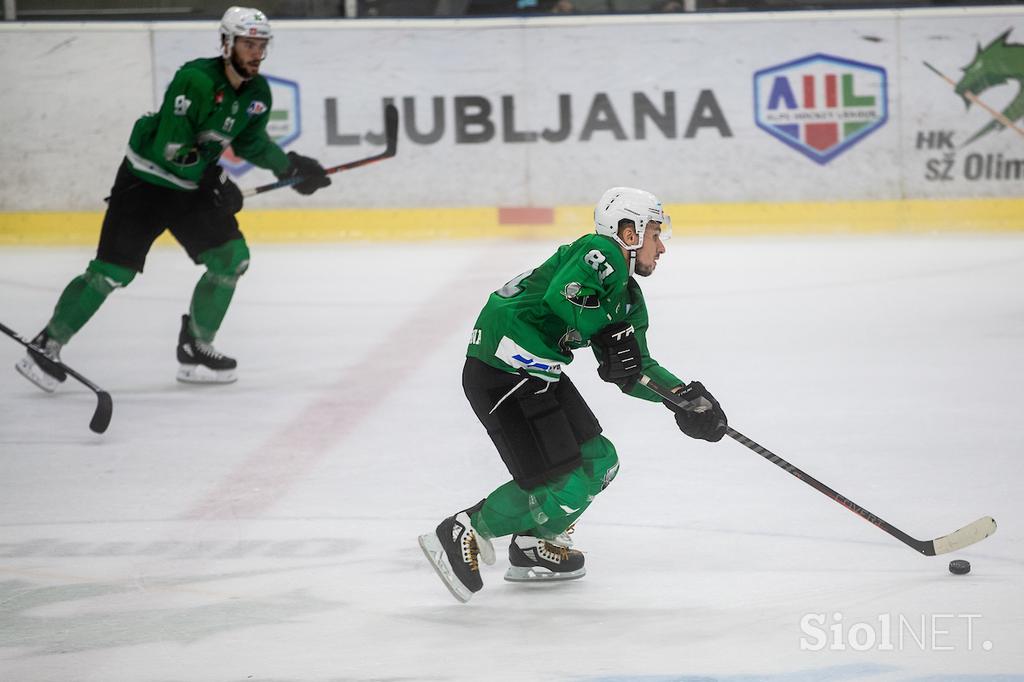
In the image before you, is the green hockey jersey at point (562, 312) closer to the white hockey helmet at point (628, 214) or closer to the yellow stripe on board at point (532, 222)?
the white hockey helmet at point (628, 214)

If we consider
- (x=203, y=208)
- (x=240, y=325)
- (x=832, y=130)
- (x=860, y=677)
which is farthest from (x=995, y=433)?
(x=832, y=130)

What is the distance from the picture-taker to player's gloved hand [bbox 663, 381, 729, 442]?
3.25m

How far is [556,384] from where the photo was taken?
3434 millimetres

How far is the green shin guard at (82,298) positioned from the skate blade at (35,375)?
0.12 m

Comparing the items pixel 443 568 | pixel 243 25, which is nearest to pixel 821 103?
pixel 243 25

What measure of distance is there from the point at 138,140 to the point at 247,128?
15.6 inches

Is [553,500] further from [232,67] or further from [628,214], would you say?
[232,67]

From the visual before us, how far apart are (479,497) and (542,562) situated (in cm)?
74

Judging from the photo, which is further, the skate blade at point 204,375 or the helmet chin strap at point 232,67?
the skate blade at point 204,375

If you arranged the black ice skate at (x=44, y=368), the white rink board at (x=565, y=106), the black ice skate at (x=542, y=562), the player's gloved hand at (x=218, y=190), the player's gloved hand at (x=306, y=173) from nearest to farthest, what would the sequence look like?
1. the black ice skate at (x=542, y=562)
2. the black ice skate at (x=44, y=368)
3. the player's gloved hand at (x=218, y=190)
4. the player's gloved hand at (x=306, y=173)
5. the white rink board at (x=565, y=106)

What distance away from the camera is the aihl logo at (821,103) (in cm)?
882

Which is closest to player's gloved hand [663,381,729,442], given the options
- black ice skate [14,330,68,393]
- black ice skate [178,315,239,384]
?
black ice skate [178,315,239,384]

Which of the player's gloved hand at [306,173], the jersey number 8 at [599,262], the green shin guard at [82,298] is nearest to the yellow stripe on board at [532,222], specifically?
the player's gloved hand at [306,173]
